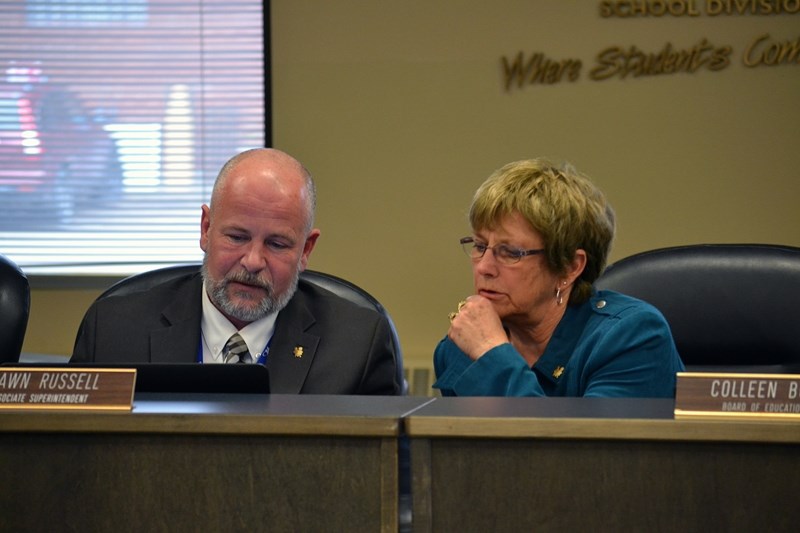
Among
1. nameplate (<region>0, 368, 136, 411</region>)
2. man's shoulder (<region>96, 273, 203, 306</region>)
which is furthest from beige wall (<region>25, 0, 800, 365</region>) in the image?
nameplate (<region>0, 368, 136, 411</region>)

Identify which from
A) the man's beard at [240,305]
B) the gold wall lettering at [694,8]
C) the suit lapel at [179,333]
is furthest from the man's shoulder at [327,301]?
the gold wall lettering at [694,8]

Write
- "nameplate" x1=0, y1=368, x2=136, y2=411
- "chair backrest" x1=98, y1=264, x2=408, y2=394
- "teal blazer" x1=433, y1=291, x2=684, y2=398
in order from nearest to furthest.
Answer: "nameplate" x1=0, y1=368, x2=136, y2=411, "teal blazer" x1=433, y1=291, x2=684, y2=398, "chair backrest" x1=98, y1=264, x2=408, y2=394

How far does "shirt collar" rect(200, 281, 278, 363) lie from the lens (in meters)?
2.22

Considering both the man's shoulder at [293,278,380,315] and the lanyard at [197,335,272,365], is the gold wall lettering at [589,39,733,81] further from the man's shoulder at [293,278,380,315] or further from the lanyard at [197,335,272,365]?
the lanyard at [197,335,272,365]

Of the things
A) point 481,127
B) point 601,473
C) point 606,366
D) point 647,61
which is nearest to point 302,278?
point 606,366

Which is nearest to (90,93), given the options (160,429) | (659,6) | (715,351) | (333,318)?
(659,6)

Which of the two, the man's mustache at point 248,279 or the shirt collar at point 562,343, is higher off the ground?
the man's mustache at point 248,279

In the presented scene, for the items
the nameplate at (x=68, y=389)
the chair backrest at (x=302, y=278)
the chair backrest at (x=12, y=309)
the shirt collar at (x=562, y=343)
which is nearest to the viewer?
the nameplate at (x=68, y=389)

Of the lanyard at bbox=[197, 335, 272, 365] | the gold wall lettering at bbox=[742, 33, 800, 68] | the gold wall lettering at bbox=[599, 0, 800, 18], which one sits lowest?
the lanyard at bbox=[197, 335, 272, 365]

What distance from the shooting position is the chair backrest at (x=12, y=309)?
2.25 meters

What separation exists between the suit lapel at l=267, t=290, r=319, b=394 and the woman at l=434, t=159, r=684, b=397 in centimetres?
28

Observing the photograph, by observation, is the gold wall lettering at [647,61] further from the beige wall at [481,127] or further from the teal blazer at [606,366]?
the teal blazer at [606,366]

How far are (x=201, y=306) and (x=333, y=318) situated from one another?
279mm

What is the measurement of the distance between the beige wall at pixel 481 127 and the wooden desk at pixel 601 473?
311 centimetres
